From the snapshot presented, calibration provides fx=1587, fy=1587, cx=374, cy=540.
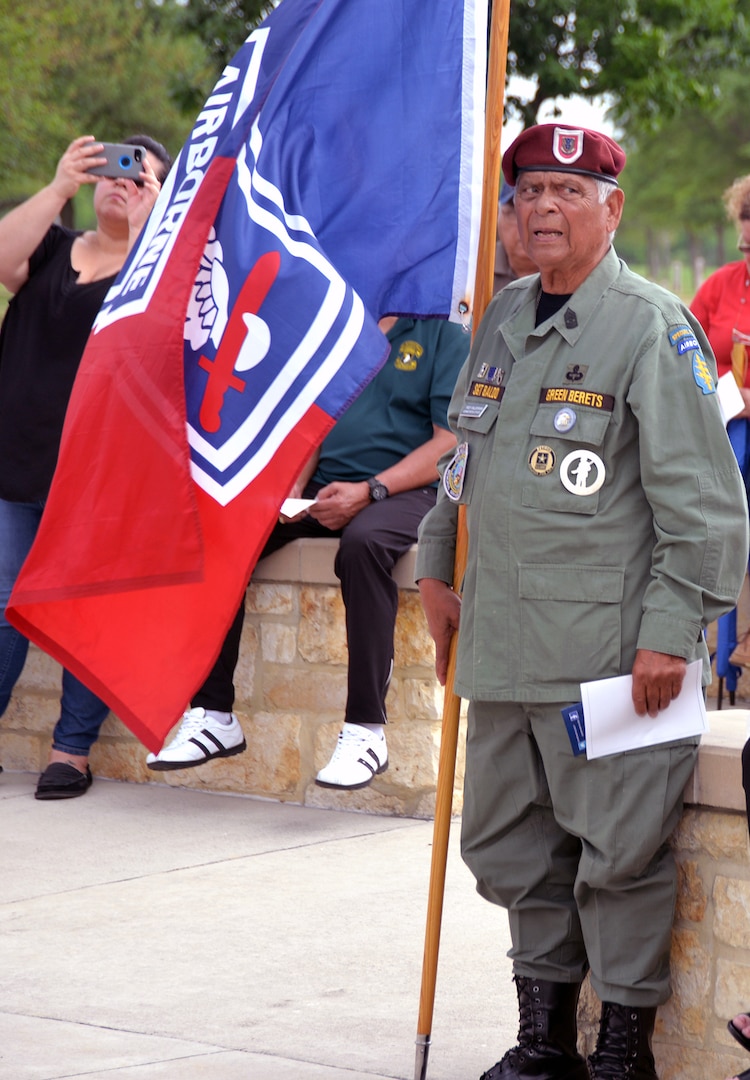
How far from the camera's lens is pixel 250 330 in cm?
382

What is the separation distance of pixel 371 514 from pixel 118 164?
150cm

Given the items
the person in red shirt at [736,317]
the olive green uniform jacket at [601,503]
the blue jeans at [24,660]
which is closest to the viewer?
the olive green uniform jacket at [601,503]

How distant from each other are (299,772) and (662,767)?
304cm

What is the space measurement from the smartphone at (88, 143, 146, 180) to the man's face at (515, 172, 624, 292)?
242 cm

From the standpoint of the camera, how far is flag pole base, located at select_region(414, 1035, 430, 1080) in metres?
3.45

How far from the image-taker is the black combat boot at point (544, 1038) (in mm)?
3311

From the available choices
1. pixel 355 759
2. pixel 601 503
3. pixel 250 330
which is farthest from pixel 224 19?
pixel 601 503

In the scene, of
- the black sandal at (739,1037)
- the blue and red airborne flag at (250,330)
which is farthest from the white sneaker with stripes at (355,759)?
the black sandal at (739,1037)

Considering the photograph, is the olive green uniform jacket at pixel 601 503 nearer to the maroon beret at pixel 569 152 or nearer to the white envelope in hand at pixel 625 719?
the white envelope in hand at pixel 625 719

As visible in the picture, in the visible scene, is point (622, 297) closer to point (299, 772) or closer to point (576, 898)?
point (576, 898)

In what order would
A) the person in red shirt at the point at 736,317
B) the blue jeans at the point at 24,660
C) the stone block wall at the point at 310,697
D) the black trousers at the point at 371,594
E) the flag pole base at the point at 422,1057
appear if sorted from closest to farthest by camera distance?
the flag pole base at the point at 422,1057 → the black trousers at the point at 371,594 → the stone block wall at the point at 310,697 → the blue jeans at the point at 24,660 → the person in red shirt at the point at 736,317

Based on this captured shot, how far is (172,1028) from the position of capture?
12.5 feet

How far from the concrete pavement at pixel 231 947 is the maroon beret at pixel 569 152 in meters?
2.00

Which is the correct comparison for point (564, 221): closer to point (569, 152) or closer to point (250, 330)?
point (569, 152)
